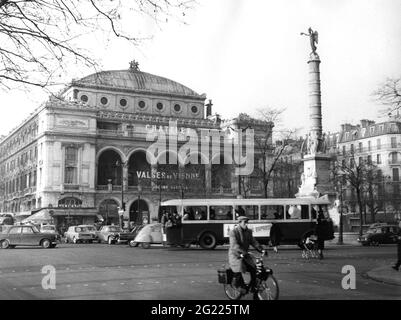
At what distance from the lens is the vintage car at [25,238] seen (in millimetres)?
31750

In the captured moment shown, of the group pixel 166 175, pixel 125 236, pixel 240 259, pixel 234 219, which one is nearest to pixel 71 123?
pixel 166 175

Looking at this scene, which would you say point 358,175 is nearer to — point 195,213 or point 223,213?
point 223,213

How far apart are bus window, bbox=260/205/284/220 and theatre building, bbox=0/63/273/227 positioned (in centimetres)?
3592

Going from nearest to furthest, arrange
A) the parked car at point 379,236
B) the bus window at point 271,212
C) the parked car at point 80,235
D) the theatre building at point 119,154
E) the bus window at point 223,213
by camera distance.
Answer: the bus window at point 271,212
the bus window at point 223,213
the parked car at point 379,236
the parked car at point 80,235
the theatre building at point 119,154

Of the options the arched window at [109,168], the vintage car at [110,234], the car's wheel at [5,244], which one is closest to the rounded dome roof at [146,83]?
the arched window at [109,168]

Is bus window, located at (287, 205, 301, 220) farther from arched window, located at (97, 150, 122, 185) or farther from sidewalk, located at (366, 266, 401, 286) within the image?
arched window, located at (97, 150, 122, 185)

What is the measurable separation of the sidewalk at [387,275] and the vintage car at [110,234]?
82.3ft

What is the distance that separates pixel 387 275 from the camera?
14.8 meters

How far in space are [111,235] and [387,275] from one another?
2710 centimetres

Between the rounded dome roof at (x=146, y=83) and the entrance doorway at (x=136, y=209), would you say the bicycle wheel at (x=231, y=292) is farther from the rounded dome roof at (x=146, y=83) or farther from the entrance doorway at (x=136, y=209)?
the rounded dome roof at (x=146, y=83)

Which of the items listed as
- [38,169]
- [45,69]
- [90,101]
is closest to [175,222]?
[45,69]

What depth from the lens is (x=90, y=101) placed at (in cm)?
7931

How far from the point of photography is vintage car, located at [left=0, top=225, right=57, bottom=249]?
31750 mm
